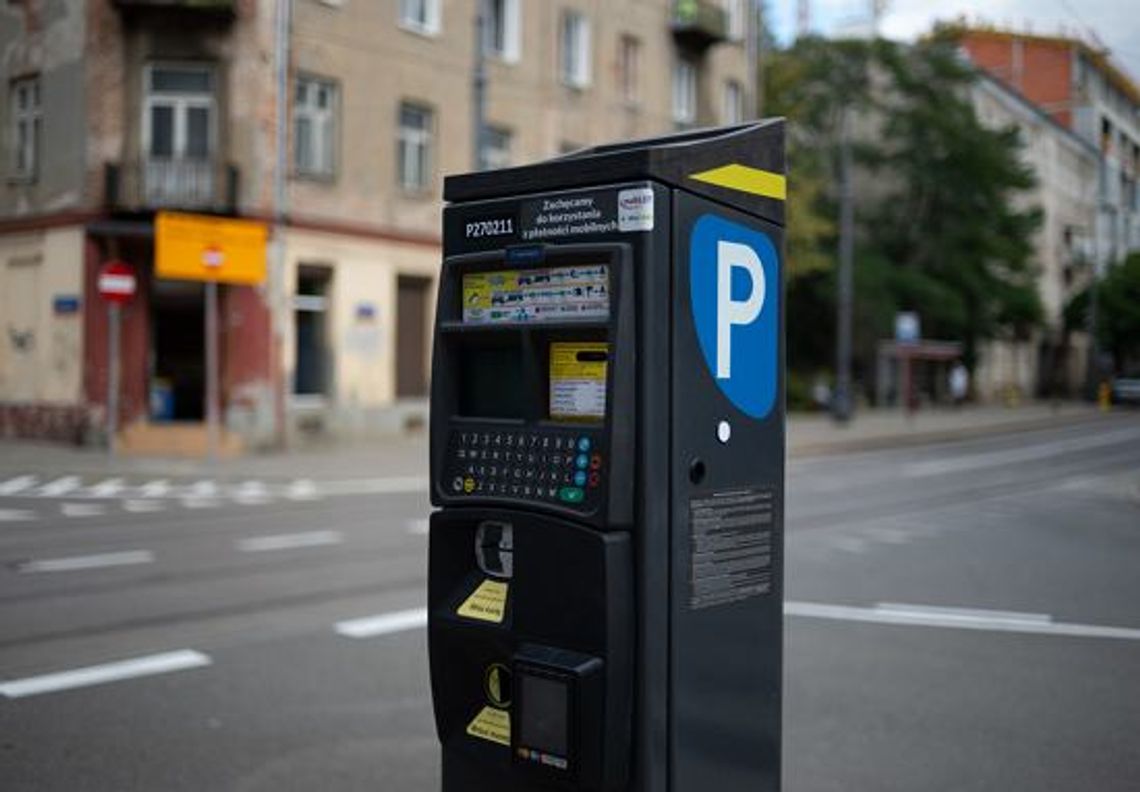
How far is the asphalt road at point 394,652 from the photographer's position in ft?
15.1

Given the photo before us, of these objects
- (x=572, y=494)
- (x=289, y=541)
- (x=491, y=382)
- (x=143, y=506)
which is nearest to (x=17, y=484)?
(x=143, y=506)

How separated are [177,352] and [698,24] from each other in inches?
644

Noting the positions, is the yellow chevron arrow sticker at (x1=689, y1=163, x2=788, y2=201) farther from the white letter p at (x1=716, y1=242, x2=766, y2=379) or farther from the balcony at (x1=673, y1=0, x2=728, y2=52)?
the balcony at (x1=673, y1=0, x2=728, y2=52)

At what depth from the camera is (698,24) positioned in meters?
30.9

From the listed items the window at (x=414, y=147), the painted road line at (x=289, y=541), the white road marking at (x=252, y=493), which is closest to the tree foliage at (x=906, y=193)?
the window at (x=414, y=147)

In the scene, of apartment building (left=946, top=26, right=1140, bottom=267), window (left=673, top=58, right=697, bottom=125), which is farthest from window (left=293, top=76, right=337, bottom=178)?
apartment building (left=946, top=26, right=1140, bottom=267)

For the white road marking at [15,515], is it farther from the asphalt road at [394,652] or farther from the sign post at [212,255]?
the sign post at [212,255]

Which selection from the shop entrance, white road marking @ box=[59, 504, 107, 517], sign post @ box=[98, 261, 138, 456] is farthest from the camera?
the shop entrance

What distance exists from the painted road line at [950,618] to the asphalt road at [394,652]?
0.03 m

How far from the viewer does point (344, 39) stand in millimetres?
23125

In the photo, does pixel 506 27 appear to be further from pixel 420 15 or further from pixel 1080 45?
pixel 1080 45

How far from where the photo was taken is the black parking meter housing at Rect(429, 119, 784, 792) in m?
2.85

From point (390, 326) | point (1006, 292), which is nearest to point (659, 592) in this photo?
point (390, 326)

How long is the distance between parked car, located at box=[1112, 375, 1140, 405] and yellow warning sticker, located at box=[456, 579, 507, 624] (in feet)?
145
